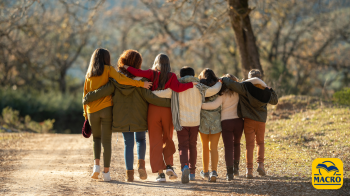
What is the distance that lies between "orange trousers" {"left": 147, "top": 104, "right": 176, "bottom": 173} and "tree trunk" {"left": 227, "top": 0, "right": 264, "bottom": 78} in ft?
20.8

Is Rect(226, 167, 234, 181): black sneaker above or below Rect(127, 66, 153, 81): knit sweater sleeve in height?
below

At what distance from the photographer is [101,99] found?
4902 mm

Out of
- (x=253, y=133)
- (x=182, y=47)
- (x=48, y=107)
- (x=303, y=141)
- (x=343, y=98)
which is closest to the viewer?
(x=253, y=133)

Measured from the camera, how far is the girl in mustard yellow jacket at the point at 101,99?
15.8ft

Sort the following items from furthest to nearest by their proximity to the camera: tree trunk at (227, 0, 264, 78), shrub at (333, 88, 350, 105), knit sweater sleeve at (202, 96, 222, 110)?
tree trunk at (227, 0, 264, 78), shrub at (333, 88, 350, 105), knit sweater sleeve at (202, 96, 222, 110)

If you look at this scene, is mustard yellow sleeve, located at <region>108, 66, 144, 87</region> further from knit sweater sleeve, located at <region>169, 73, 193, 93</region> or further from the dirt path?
the dirt path

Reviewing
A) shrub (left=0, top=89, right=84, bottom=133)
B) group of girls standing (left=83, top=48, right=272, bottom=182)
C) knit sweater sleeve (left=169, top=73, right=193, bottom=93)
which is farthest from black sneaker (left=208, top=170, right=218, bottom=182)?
shrub (left=0, top=89, right=84, bottom=133)

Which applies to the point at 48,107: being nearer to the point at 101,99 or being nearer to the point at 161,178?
the point at 101,99

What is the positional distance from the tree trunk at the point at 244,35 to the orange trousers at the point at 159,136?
6.33m

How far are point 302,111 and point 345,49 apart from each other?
44.8ft

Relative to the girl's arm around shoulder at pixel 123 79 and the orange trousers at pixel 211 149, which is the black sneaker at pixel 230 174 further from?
the girl's arm around shoulder at pixel 123 79

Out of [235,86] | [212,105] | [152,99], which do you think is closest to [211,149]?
[212,105]

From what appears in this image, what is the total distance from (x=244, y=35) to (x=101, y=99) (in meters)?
7.34

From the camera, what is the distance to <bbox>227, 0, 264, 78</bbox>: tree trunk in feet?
34.4
